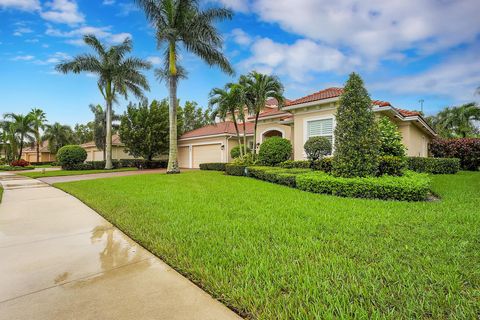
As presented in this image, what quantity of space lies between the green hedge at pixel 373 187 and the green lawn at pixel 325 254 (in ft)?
1.87

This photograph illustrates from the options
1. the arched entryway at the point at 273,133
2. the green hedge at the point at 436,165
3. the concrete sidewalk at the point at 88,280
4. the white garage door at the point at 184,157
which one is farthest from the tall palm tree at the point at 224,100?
the concrete sidewalk at the point at 88,280

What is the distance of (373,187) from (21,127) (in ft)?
151

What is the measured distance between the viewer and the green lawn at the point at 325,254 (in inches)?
82.4

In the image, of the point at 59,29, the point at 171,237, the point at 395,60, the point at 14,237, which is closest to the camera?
the point at 171,237

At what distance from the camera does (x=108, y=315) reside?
2.07 m

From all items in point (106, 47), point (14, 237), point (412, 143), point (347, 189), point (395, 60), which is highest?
point (106, 47)

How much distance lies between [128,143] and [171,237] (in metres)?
21.7

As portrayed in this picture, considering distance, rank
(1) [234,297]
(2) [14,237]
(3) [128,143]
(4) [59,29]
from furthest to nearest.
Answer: (3) [128,143]
(4) [59,29]
(2) [14,237]
(1) [234,297]

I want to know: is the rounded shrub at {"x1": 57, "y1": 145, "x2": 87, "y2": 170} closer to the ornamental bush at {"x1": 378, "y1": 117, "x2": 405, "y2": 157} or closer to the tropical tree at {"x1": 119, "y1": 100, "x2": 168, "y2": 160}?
the tropical tree at {"x1": 119, "y1": 100, "x2": 168, "y2": 160}

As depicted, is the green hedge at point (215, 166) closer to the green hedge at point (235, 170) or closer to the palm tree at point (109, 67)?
the green hedge at point (235, 170)

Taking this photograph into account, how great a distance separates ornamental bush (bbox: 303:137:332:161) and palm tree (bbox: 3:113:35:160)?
4182 centimetres

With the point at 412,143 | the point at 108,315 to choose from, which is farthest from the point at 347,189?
the point at 412,143

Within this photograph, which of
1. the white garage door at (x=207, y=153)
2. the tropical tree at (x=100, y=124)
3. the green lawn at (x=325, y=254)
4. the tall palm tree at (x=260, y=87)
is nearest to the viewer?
the green lawn at (x=325, y=254)

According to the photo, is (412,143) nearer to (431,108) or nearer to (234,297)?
(234,297)
